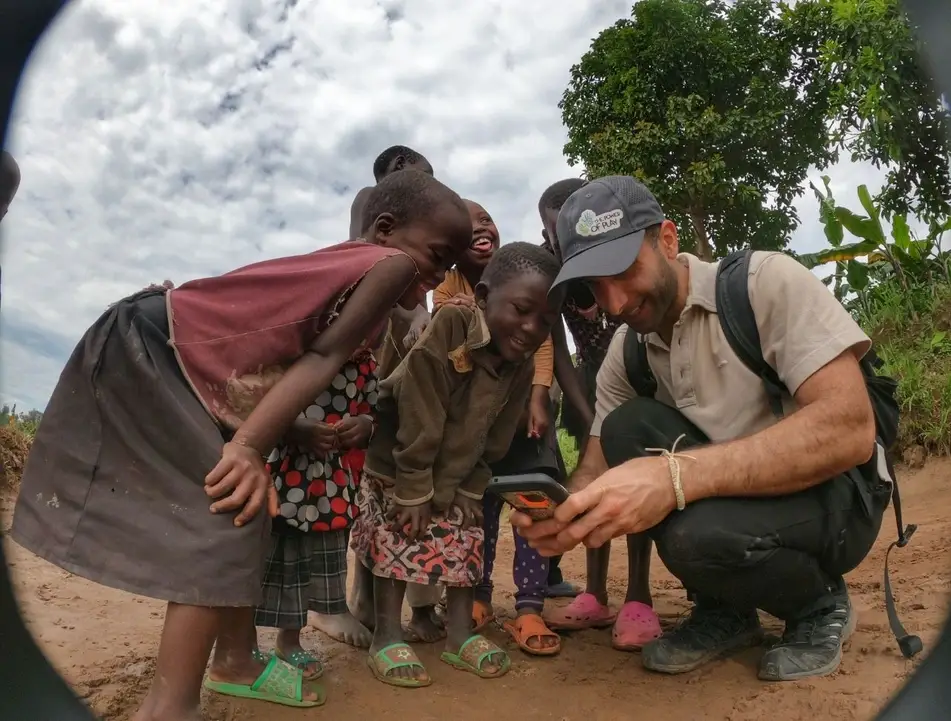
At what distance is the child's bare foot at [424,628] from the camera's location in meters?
2.20

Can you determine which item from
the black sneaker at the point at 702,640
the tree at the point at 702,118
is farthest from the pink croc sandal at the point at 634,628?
the tree at the point at 702,118

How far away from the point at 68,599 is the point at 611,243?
2420 mm

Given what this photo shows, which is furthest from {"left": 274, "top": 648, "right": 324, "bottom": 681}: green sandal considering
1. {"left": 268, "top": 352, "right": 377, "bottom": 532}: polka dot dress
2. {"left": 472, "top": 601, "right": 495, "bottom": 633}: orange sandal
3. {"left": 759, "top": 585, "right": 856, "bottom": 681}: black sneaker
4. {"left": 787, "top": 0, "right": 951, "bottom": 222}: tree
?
{"left": 787, "top": 0, "right": 951, "bottom": 222}: tree

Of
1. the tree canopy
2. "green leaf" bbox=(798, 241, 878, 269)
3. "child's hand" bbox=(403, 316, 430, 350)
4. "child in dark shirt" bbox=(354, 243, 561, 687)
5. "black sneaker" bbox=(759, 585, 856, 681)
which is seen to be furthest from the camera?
"green leaf" bbox=(798, 241, 878, 269)

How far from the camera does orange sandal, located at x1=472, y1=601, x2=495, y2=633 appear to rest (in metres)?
2.28

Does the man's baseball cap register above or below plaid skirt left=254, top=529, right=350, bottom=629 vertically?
above

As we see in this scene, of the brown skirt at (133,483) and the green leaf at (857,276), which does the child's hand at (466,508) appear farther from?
the green leaf at (857,276)

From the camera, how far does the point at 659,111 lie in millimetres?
7074

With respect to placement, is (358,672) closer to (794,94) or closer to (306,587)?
(306,587)

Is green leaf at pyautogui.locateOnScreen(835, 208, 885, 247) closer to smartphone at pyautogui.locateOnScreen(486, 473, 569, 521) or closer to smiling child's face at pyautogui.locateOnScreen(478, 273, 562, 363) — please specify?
smiling child's face at pyautogui.locateOnScreen(478, 273, 562, 363)

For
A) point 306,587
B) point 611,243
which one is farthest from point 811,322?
point 306,587

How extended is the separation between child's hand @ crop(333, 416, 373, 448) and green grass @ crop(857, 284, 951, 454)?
418 cm

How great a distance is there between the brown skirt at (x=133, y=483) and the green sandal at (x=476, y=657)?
81 centimetres

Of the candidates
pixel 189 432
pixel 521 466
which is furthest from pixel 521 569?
pixel 189 432
